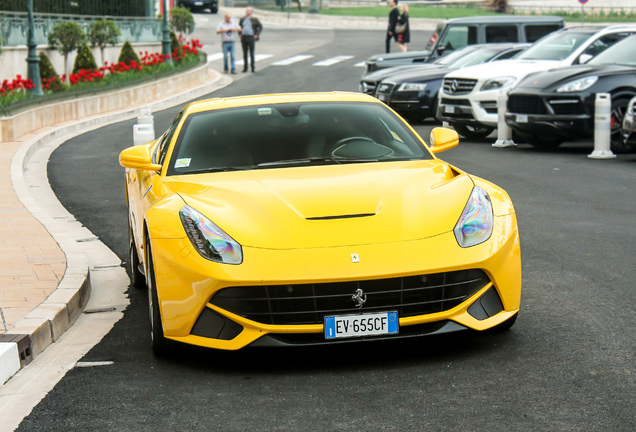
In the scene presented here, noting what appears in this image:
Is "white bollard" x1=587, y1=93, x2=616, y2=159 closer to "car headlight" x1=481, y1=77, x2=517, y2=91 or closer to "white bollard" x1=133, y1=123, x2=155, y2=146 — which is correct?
"car headlight" x1=481, y1=77, x2=517, y2=91

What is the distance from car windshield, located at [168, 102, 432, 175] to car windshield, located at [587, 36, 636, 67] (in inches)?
405

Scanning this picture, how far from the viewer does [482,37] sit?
1001 inches

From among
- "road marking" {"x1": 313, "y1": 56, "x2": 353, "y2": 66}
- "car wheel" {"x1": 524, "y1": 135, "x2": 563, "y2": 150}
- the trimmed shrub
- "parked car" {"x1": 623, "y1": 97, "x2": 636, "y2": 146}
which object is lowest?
"road marking" {"x1": 313, "y1": 56, "x2": 353, "y2": 66}

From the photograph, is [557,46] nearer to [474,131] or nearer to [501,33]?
[474,131]

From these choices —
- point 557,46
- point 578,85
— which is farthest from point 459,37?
point 578,85

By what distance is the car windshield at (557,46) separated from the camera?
751 inches

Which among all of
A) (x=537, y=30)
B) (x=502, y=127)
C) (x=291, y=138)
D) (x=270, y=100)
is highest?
(x=270, y=100)

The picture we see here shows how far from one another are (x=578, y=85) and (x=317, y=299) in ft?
37.7

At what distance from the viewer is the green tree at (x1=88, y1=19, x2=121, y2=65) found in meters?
29.5

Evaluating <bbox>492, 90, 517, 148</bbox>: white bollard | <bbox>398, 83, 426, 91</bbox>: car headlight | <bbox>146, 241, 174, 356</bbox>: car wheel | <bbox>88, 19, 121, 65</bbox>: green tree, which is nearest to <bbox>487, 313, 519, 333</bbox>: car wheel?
<bbox>146, 241, 174, 356</bbox>: car wheel

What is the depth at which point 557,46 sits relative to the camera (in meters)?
19.4

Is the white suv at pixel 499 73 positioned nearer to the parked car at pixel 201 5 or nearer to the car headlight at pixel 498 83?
the car headlight at pixel 498 83

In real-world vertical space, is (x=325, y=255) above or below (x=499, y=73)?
above

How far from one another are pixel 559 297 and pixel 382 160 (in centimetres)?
138
